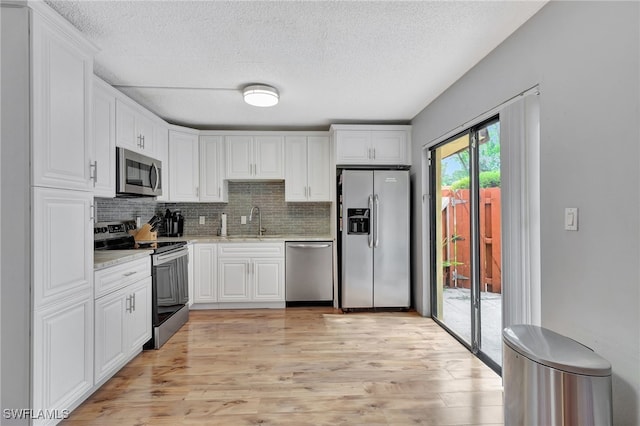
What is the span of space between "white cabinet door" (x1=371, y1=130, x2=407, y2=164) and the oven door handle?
2579mm

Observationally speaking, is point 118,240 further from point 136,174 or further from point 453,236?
point 453,236

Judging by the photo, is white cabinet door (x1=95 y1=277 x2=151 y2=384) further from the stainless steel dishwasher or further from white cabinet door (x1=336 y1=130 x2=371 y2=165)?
white cabinet door (x1=336 y1=130 x2=371 y2=165)

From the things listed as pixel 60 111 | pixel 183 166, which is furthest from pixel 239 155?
pixel 60 111

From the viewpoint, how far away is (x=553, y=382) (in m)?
1.28

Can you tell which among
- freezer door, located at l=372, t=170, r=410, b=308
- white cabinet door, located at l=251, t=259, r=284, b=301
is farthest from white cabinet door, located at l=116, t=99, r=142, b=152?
freezer door, located at l=372, t=170, r=410, b=308

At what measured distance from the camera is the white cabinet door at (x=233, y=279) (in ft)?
13.0

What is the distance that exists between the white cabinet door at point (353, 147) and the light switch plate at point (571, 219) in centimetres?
254

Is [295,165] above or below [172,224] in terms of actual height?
above

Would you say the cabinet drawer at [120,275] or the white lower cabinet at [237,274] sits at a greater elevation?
the cabinet drawer at [120,275]

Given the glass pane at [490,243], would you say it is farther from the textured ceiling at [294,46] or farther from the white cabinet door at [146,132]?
the white cabinet door at [146,132]

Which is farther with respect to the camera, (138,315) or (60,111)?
(138,315)

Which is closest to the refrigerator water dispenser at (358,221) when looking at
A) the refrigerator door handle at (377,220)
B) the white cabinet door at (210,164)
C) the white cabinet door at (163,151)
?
the refrigerator door handle at (377,220)

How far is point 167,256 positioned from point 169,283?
29cm

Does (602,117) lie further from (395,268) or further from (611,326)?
(395,268)
